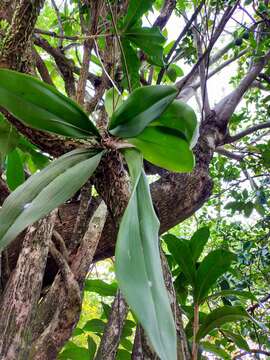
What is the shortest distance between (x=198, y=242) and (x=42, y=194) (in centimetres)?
89

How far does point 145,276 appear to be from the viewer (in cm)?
42

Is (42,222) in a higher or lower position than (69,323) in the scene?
higher

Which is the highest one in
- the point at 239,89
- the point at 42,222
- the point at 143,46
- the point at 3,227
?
the point at 239,89

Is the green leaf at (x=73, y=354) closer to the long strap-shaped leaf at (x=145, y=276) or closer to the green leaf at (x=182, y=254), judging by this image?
the green leaf at (x=182, y=254)

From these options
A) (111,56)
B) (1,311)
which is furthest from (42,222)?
(111,56)

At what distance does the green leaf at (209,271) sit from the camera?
4.19 ft

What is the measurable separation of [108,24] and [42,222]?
2.99 feet

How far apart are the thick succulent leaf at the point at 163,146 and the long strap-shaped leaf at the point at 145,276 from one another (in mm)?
169

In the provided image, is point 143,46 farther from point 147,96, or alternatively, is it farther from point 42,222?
point 147,96

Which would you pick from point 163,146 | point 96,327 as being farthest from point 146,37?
point 96,327

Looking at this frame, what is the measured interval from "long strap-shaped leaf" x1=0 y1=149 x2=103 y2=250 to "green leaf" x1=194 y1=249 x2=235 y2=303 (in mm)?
758

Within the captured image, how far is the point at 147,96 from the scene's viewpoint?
0.63 metres

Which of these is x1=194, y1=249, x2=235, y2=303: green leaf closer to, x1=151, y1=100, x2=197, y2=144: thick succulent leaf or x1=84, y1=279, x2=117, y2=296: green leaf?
x1=84, y1=279, x2=117, y2=296: green leaf

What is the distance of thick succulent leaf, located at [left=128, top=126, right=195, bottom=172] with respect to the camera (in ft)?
2.27
